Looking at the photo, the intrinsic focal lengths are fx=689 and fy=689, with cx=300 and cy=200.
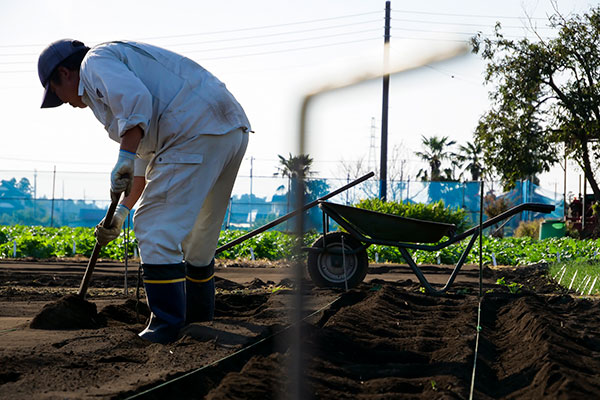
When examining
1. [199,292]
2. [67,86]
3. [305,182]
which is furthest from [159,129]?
[305,182]

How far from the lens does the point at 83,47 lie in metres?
3.77

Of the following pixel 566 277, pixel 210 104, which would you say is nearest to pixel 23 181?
pixel 566 277

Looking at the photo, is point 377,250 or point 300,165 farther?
point 377,250

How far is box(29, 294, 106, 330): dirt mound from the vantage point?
3.90m

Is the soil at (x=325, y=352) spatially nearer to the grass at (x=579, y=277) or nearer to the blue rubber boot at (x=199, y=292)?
the blue rubber boot at (x=199, y=292)

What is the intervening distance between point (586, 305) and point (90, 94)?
4.04 meters

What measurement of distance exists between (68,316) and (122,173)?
102 cm

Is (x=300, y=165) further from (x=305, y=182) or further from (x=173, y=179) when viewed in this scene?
(x=173, y=179)

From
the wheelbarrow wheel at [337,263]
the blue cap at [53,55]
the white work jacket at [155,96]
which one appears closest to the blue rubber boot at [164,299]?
the white work jacket at [155,96]

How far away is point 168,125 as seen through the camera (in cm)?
355

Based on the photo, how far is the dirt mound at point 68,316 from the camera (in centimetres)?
390

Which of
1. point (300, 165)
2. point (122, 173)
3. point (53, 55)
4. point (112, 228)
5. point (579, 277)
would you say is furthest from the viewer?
point (579, 277)

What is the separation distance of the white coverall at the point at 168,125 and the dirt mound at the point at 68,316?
0.76 m

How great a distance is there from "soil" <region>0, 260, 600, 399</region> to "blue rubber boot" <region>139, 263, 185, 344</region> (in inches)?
4.0
